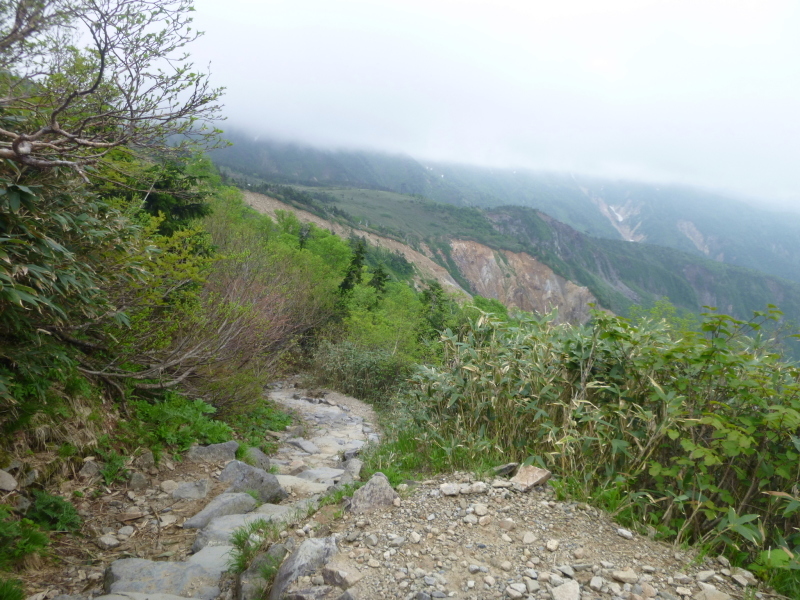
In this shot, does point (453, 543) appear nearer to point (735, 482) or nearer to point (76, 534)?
point (735, 482)

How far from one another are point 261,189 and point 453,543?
77452mm

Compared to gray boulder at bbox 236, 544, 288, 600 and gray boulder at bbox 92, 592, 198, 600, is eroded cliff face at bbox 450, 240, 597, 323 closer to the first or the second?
gray boulder at bbox 236, 544, 288, 600

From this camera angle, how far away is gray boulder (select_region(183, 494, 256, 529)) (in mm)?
4074

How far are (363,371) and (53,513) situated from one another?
10775mm

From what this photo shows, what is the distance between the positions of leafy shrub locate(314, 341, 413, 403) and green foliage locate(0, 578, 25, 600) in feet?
37.3

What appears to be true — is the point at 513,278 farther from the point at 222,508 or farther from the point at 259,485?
the point at 222,508

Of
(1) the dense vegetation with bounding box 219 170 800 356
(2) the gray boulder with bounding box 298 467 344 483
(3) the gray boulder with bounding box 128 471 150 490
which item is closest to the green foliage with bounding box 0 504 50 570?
(3) the gray boulder with bounding box 128 471 150 490

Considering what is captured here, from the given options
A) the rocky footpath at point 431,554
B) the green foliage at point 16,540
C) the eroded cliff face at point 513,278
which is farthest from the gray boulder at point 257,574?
the eroded cliff face at point 513,278

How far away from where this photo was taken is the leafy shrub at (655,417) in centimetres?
268

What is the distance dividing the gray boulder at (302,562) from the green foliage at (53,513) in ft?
7.56

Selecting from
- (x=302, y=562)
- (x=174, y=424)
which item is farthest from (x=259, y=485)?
(x=302, y=562)

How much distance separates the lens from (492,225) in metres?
148

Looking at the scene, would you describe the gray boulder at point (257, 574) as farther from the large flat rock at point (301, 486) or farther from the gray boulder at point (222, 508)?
the large flat rock at point (301, 486)

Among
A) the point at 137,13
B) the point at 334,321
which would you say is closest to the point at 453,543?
the point at 137,13
